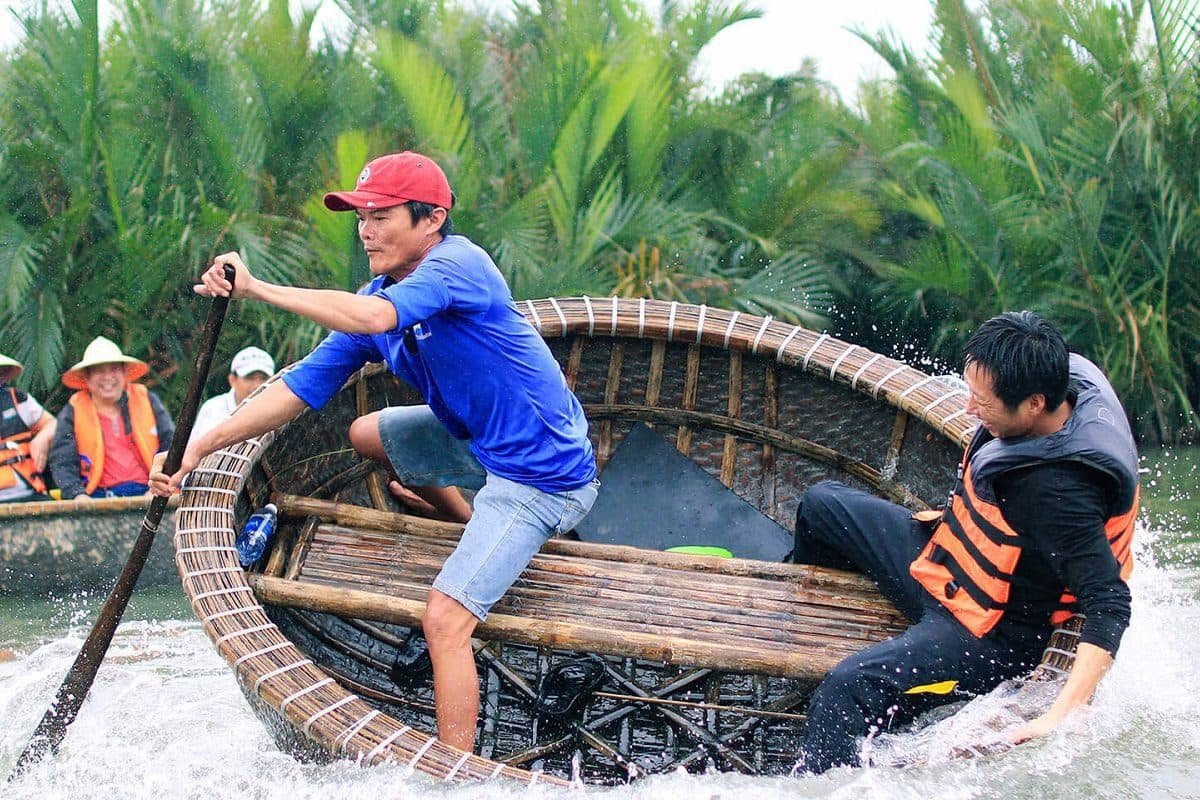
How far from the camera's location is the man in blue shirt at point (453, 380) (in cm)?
278

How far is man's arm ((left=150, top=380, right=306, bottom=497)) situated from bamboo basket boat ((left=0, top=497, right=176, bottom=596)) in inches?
83.4

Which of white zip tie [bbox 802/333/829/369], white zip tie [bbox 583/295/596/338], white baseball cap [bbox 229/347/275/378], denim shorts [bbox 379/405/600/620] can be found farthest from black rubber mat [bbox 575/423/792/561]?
white baseball cap [bbox 229/347/275/378]

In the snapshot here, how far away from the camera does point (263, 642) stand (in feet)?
9.39

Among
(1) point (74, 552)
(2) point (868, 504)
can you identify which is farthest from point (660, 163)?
(2) point (868, 504)

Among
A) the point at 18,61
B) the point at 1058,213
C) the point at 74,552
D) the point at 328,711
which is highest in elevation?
the point at 18,61

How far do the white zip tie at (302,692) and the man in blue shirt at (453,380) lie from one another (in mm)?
240

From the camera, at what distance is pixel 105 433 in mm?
5891

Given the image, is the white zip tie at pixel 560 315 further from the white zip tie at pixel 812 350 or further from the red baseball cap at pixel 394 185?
the red baseball cap at pixel 394 185

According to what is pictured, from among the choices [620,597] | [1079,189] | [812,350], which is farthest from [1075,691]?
[1079,189]

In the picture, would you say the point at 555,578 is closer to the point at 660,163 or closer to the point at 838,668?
the point at 838,668

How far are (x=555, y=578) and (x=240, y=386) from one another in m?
3.13

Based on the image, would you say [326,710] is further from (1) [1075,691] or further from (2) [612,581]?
(1) [1075,691]

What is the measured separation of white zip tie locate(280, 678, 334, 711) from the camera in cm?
269

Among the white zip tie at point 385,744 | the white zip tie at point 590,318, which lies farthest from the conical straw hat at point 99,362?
the white zip tie at point 385,744
